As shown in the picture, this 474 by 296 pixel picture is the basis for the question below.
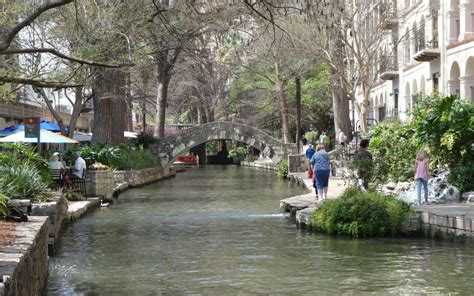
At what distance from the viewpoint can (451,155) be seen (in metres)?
22.0

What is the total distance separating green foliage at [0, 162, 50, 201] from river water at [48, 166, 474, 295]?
44.7 inches

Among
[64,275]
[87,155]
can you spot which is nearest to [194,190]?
[87,155]

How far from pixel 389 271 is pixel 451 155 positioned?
9.42 metres

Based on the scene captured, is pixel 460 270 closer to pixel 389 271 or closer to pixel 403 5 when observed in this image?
pixel 389 271

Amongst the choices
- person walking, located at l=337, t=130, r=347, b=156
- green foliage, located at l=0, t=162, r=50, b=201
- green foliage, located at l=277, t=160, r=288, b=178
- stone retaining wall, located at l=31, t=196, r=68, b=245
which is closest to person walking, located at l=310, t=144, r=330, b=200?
green foliage, located at l=0, t=162, r=50, b=201

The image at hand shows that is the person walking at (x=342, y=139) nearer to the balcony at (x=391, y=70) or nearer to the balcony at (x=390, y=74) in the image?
the balcony at (x=391, y=70)

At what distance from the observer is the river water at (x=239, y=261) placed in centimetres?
1222

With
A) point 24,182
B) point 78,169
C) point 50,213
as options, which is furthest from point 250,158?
point 50,213

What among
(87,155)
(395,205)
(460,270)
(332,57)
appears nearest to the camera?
(460,270)

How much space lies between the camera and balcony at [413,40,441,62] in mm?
39781

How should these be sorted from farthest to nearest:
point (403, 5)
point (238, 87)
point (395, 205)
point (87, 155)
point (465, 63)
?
point (238, 87) < point (403, 5) < point (465, 63) < point (87, 155) < point (395, 205)

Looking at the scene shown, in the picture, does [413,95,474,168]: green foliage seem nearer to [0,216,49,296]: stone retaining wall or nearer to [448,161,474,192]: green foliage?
[448,161,474,192]: green foliage

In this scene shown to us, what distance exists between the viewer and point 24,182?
1742 cm

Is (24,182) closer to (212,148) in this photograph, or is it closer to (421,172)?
(421,172)
